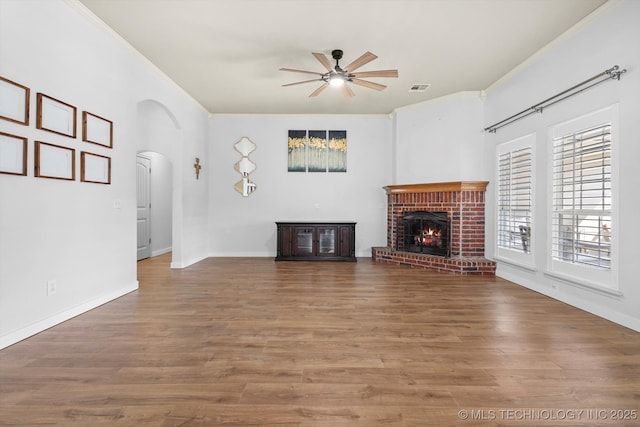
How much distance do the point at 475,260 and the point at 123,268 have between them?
5.07 meters

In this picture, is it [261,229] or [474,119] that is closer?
[474,119]

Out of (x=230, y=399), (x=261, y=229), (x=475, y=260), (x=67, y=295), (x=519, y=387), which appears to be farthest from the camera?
(x=261, y=229)

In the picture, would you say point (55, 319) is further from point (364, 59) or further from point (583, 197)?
point (583, 197)

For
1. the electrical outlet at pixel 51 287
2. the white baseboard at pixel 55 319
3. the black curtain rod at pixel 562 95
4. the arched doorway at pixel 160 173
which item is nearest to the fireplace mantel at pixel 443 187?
the black curtain rod at pixel 562 95

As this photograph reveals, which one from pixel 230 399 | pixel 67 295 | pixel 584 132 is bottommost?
pixel 230 399

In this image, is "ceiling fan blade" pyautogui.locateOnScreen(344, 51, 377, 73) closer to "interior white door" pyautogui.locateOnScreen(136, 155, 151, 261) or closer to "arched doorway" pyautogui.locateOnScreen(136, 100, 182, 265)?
"arched doorway" pyautogui.locateOnScreen(136, 100, 182, 265)

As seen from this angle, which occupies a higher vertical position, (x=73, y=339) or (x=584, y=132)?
(x=584, y=132)

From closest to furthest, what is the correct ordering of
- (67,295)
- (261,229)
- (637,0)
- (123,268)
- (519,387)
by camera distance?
(519,387) → (637,0) → (67,295) → (123,268) → (261,229)

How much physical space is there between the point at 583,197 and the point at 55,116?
5246mm

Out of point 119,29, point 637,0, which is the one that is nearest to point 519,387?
point 637,0

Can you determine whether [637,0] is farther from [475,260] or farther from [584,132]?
[475,260]

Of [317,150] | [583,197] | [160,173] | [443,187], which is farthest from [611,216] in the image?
[160,173]

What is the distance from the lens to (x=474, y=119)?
5.11m

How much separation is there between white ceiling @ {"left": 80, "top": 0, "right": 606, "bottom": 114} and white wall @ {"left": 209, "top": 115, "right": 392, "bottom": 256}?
1500 mm
